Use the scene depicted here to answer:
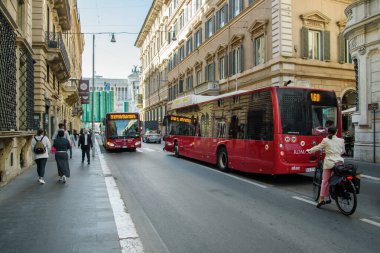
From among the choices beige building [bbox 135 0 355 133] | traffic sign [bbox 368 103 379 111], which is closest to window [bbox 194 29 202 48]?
beige building [bbox 135 0 355 133]

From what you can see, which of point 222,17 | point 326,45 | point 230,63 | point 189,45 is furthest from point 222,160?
point 189,45

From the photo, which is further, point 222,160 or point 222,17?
point 222,17

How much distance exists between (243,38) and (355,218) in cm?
2398

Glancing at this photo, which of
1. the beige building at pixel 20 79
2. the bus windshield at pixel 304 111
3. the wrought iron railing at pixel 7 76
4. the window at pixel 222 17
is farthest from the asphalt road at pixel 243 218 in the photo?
the window at pixel 222 17

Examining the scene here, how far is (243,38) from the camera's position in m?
29.0

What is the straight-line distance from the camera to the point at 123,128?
2598 centimetres

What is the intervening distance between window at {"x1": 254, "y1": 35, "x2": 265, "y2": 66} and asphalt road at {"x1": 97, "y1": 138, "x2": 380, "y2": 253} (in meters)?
16.6

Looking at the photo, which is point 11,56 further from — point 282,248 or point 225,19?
point 225,19

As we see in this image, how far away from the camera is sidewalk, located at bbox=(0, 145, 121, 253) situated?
4.98 m

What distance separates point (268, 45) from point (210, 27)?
505 inches

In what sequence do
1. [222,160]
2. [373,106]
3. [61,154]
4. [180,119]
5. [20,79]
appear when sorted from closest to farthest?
[61,154]
[20,79]
[222,160]
[373,106]
[180,119]

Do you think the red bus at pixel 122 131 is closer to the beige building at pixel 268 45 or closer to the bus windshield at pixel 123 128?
the bus windshield at pixel 123 128

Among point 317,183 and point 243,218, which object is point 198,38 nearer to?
point 317,183

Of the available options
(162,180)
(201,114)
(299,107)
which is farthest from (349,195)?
(201,114)
